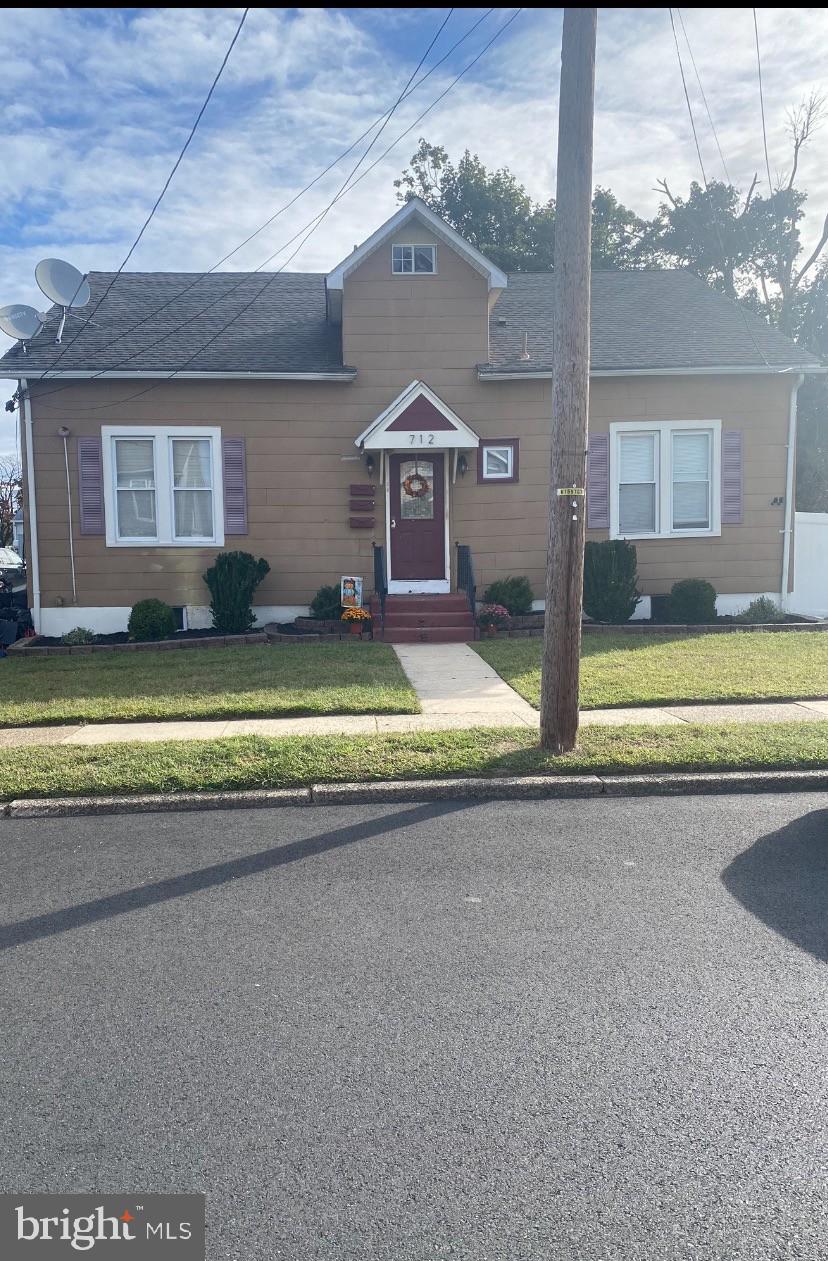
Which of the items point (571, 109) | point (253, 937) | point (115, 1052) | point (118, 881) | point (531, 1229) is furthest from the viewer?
Result: point (571, 109)

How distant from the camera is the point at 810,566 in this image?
15.5 m

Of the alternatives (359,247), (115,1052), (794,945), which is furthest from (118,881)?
(359,247)

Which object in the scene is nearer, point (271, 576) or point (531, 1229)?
point (531, 1229)

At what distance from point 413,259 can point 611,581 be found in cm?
577

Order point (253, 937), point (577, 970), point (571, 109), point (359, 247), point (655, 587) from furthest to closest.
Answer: point (655, 587)
point (359, 247)
point (571, 109)
point (253, 937)
point (577, 970)

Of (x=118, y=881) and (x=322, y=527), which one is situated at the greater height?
(x=322, y=527)

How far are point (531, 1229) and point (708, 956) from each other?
1960 mm

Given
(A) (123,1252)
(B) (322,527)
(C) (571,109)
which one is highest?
(C) (571,109)

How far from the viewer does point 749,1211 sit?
2.67 meters

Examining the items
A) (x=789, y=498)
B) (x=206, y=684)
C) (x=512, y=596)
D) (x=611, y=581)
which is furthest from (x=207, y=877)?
(x=789, y=498)

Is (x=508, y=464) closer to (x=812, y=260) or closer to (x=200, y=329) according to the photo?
(x=200, y=329)

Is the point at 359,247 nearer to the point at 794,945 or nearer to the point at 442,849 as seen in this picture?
the point at 442,849

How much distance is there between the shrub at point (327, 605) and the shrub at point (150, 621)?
2146mm

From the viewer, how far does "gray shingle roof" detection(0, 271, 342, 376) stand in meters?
14.2
